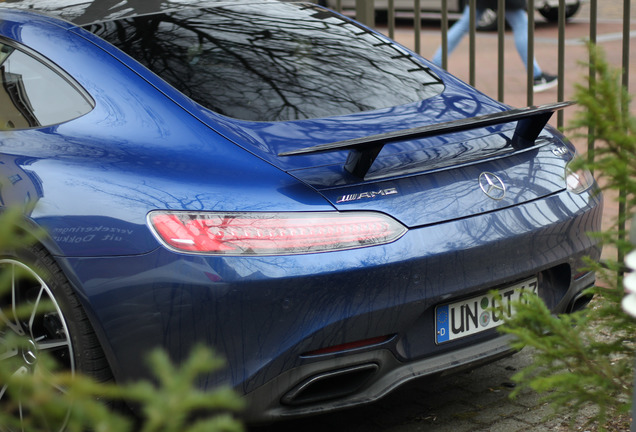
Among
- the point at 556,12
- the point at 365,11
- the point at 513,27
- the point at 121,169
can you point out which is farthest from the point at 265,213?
the point at 556,12

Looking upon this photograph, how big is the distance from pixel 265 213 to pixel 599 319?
3.22ft

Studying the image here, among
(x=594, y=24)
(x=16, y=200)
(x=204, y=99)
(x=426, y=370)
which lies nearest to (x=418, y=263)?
(x=426, y=370)

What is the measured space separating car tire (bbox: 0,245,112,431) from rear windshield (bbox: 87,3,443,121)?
73 cm

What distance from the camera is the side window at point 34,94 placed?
3.01 metres

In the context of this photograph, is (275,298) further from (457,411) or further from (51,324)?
(457,411)

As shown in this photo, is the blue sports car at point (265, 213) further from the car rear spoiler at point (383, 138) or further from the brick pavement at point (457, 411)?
the brick pavement at point (457, 411)

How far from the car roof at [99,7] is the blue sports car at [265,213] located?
6 centimetres

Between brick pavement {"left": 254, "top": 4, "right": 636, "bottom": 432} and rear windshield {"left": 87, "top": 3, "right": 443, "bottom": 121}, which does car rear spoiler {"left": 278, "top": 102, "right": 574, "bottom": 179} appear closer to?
brick pavement {"left": 254, "top": 4, "right": 636, "bottom": 432}

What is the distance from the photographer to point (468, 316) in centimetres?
278

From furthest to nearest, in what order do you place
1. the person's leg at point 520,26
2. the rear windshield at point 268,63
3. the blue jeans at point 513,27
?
the person's leg at point 520,26
the blue jeans at point 513,27
the rear windshield at point 268,63

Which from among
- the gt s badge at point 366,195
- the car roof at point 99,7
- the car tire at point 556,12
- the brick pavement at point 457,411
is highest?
the car roof at point 99,7

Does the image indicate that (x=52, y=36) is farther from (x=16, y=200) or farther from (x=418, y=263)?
(x=418, y=263)

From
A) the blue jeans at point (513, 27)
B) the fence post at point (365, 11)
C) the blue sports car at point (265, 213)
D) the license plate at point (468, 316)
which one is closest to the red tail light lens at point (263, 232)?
the blue sports car at point (265, 213)

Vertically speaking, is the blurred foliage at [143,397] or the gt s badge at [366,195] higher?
the blurred foliage at [143,397]
